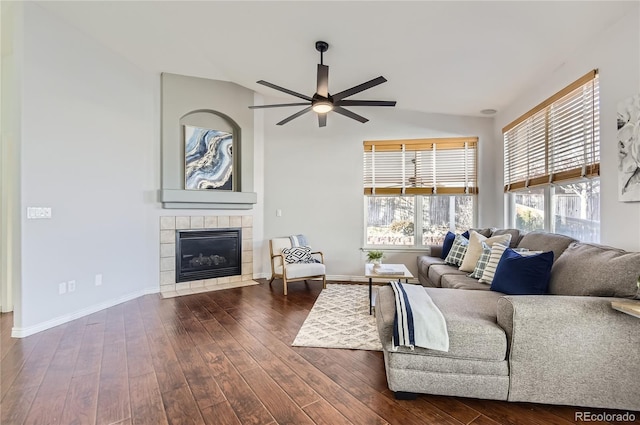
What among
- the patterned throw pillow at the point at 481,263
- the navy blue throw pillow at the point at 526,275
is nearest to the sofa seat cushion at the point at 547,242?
the navy blue throw pillow at the point at 526,275

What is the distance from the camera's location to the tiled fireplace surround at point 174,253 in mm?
4295

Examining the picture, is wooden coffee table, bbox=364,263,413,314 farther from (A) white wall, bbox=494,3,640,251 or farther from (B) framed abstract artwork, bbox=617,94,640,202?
(B) framed abstract artwork, bbox=617,94,640,202

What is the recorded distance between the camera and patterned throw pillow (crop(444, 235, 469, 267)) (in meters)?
3.66

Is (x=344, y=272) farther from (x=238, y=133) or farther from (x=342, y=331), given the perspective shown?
(x=238, y=133)

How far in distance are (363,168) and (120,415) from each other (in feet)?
14.0

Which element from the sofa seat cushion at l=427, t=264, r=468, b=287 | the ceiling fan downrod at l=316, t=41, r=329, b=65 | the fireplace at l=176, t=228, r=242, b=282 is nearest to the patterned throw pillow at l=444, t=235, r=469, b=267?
the sofa seat cushion at l=427, t=264, r=468, b=287

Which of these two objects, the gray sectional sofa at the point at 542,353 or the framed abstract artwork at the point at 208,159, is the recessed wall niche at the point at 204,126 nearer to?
the framed abstract artwork at the point at 208,159

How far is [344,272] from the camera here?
502 centimetres

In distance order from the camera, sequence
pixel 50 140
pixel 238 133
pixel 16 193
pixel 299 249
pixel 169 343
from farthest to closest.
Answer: pixel 238 133, pixel 299 249, pixel 50 140, pixel 16 193, pixel 169 343

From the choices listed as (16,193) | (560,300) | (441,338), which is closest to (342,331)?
(441,338)

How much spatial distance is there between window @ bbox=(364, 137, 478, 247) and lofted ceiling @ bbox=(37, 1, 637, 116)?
33.4 inches

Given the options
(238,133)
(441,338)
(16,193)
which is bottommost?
(441,338)

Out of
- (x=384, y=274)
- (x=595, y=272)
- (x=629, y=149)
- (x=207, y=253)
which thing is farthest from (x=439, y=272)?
(x=207, y=253)

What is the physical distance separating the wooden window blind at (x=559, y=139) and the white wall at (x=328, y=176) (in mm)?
1308
